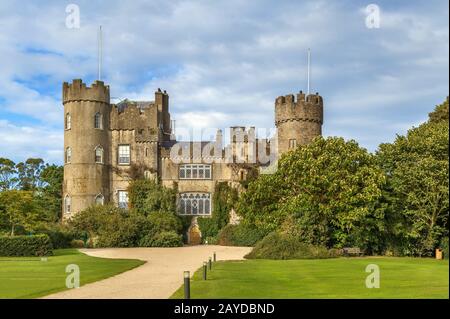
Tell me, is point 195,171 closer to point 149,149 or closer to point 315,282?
point 149,149

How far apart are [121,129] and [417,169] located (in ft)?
98.9

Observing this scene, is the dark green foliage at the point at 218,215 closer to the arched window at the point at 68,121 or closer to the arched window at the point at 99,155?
the arched window at the point at 99,155

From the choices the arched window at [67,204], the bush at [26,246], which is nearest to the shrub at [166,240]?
the arched window at [67,204]

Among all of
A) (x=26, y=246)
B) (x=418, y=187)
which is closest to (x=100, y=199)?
(x=26, y=246)

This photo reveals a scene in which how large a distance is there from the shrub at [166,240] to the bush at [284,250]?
14.5 m

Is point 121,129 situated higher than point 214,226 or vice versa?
point 121,129

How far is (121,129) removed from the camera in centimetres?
5747

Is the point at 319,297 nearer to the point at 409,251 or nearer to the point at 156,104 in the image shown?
the point at 409,251

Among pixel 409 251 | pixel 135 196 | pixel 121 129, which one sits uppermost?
pixel 121 129

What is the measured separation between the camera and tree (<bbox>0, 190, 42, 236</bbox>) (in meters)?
42.9

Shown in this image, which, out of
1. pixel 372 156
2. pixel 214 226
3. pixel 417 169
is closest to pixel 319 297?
pixel 417 169

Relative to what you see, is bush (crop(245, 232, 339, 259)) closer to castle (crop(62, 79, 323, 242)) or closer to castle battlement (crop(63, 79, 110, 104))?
castle (crop(62, 79, 323, 242))

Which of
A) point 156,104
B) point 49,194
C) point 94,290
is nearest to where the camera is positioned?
point 94,290

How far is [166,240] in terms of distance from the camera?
159 ft
